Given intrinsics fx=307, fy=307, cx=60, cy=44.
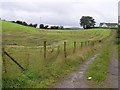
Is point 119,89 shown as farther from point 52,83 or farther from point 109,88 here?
point 52,83

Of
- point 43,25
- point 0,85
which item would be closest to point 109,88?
point 0,85

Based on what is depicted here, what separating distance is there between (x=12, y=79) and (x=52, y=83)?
1933mm

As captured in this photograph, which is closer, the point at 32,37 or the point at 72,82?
the point at 72,82

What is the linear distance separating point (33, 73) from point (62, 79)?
1.46 meters

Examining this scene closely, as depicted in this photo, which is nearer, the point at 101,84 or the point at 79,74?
the point at 101,84

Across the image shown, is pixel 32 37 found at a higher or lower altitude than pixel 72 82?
lower

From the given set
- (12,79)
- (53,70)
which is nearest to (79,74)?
(53,70)

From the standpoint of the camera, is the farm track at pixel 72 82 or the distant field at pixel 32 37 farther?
the distant field at pixel 32 37

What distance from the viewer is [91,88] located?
11.0m

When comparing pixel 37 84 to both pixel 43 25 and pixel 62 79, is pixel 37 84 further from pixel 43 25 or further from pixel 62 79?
pixel 43 25

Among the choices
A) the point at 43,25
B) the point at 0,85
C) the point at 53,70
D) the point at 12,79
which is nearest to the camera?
the point at 0,85

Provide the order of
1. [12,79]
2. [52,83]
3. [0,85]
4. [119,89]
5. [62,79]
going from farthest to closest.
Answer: [62,79]
[52,83]
[119,89]
[12,79]
[0,85]

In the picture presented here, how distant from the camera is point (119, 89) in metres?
10.9

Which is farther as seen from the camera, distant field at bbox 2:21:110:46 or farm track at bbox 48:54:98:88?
distant field at bbox 2:21:110:46
